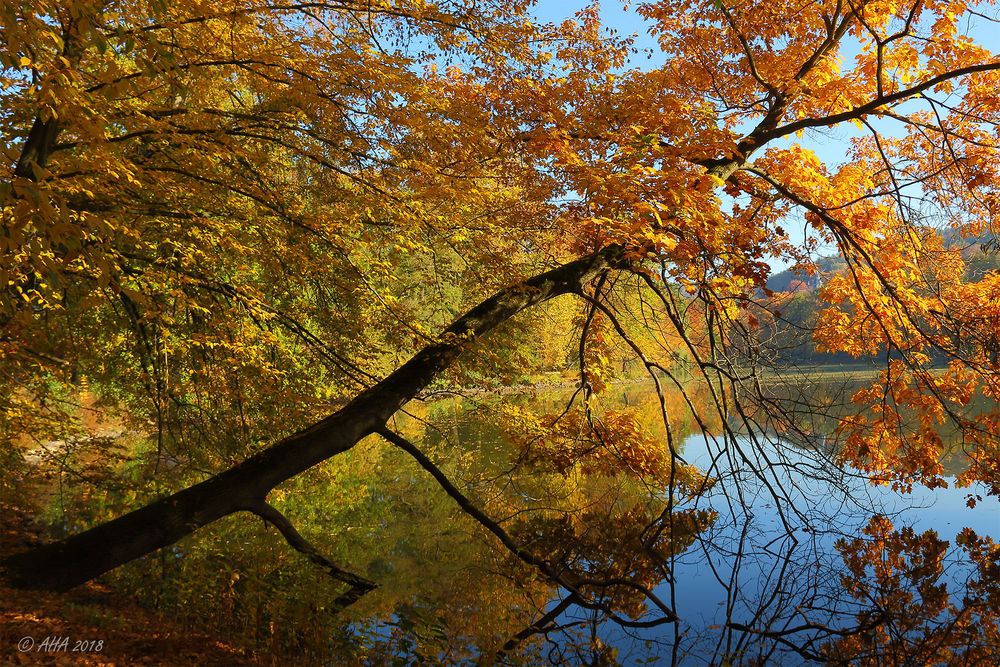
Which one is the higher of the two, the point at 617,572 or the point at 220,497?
the point at 617,572

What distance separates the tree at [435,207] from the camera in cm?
464

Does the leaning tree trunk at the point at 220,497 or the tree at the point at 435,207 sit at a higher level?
the tree at the point at 435,207

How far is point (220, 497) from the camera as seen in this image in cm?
526

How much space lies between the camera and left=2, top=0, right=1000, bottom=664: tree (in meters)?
4.64

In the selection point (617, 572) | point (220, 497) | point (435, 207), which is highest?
point (435, 207)

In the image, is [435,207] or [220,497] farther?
[435,207]

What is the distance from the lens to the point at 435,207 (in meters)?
7.12

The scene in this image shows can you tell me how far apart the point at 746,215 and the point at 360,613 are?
536 cm

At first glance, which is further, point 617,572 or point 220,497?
point 617,572

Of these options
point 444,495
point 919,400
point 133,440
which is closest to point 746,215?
point 919,400

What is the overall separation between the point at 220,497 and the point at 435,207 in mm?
3610

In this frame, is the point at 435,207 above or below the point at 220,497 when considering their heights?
above

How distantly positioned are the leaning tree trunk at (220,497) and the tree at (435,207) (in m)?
0.02

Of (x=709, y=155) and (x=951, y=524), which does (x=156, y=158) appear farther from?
A: (x=951, y=524)
